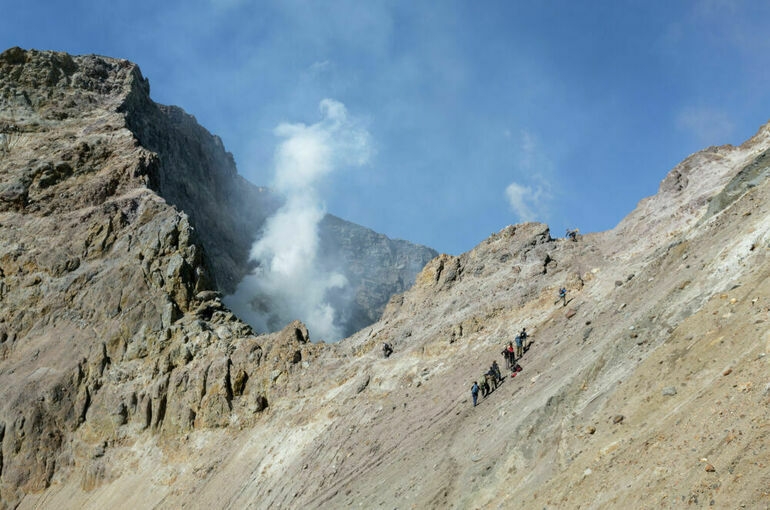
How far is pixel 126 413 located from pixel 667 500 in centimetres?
4621

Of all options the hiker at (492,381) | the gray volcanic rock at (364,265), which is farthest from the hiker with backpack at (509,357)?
the gray volcanic rock at (364,265)

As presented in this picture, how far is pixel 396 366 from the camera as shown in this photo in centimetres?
4094

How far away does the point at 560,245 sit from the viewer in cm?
4575

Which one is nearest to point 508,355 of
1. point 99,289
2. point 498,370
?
point 498,370

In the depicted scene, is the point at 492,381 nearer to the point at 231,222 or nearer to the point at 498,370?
the point at 498,370

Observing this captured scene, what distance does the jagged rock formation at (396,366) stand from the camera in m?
17.1

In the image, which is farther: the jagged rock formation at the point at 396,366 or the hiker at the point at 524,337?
the hiker at the point at 524,337

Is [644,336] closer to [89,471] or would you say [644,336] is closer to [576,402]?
[576,402]

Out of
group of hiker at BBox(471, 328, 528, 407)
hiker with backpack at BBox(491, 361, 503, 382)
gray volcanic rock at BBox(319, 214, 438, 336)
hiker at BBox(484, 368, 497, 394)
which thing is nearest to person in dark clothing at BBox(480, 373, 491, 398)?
group of hiker at BBox(471, 328, 528, 407)

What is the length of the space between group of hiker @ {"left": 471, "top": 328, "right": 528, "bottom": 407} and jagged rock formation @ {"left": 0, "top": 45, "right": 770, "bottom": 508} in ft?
2.86

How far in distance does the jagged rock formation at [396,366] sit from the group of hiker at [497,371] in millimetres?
872

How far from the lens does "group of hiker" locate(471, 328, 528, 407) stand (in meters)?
30.5

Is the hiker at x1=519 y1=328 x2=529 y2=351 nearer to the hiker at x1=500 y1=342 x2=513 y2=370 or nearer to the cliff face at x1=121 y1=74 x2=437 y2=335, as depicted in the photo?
the hiker at x1=500 y1=342 x2=513 y2=370

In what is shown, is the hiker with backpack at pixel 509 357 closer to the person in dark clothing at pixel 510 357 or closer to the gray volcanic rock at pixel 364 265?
the person in dark clothing at pixel 510 357
